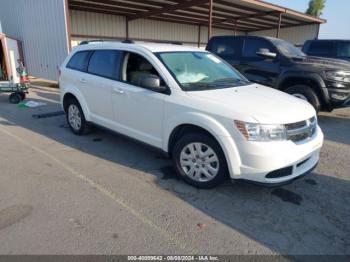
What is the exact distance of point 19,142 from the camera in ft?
17.2

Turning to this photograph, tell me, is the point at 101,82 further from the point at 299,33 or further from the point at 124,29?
the point at 299,33

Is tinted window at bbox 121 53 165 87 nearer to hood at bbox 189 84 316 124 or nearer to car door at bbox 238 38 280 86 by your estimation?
hood at bbox 189 84 316 124

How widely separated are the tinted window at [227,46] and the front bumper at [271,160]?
5192 millimetres

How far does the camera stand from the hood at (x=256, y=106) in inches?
118

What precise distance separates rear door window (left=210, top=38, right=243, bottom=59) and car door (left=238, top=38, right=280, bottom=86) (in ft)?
0.66

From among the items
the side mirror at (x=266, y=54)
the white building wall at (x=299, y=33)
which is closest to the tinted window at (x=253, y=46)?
the side mirror at (x=266, y=54)

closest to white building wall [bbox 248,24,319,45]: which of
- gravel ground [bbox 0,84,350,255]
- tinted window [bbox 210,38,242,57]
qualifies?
tinted window [bbox 210,38,242,57]

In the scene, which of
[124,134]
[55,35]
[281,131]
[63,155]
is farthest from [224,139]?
[55,35]

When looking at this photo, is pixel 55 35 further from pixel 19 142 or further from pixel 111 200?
pixel 111 200

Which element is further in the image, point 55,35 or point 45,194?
point 55,35

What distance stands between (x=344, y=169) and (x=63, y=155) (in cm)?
437

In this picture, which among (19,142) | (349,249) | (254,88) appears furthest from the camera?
(19,142)

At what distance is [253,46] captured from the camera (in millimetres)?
7539

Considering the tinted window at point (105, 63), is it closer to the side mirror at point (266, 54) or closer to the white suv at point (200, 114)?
the white suv at point (200, 114)
